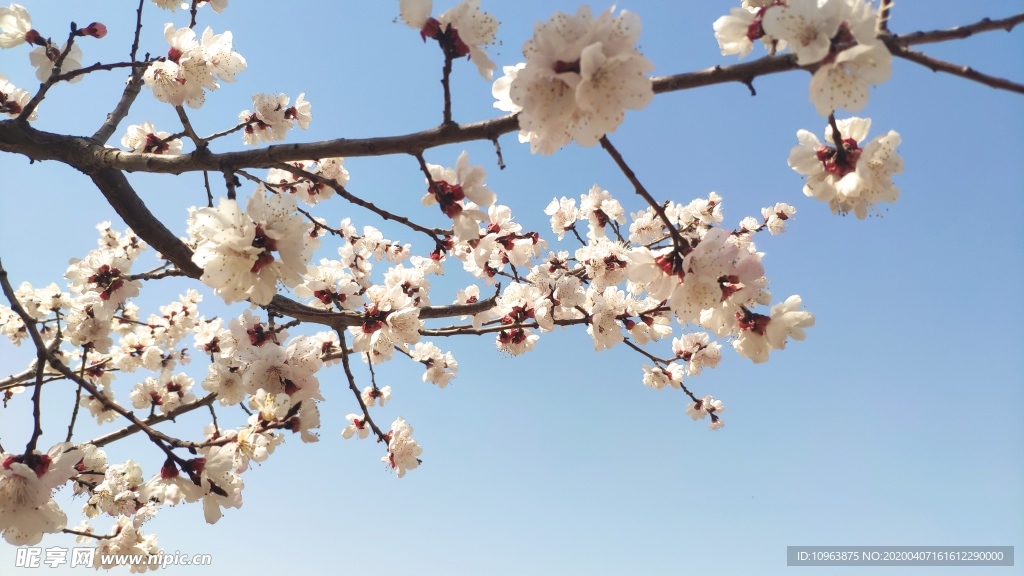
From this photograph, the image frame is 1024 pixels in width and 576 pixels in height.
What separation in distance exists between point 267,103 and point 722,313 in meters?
3.09

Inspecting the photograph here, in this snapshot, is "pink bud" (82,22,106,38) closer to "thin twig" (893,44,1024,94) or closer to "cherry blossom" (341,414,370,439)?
"cherry blossom" (341,414,370,439)

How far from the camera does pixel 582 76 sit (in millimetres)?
1318

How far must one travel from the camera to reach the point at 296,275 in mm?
1655

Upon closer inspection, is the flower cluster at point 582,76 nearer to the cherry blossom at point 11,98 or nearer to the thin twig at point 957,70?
the thin twig at point 957,70

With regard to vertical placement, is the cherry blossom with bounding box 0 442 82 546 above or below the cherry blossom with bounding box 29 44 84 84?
below

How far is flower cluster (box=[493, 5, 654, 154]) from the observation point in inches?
52.6

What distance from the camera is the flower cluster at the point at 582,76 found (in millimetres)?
1336

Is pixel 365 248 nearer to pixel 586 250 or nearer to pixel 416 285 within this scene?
pixel 416 285

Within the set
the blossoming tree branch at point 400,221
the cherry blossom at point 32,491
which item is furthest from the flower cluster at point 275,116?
the cherry blossom at point 32,491

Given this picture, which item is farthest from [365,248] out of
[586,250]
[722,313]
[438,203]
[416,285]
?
Result: [722,313]

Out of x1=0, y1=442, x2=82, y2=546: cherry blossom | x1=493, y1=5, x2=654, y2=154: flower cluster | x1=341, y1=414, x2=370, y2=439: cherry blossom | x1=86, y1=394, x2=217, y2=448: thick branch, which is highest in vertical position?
x1=493, y1=5, x2=654, y2=154: flower cluster

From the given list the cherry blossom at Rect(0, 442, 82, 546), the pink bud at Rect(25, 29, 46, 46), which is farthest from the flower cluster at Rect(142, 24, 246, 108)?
the cherry blossom at Rect(0, 442, 82, 546)

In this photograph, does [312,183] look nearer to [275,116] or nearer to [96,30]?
[275,116]

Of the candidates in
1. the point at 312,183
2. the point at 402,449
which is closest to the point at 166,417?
the point at 402,449
